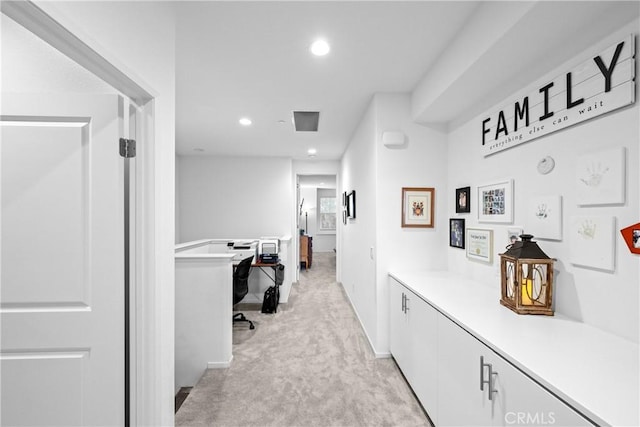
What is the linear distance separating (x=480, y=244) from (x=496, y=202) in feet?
1.26

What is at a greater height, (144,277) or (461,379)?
(144,277)

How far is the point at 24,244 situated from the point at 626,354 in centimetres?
245

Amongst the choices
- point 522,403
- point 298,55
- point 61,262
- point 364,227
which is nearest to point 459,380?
point 522,403

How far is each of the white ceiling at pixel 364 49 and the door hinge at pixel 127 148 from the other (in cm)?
95

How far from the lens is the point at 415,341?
1.99 meters

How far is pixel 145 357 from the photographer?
1255 mm

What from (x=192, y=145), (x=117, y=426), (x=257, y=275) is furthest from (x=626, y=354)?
(x=192, y=145)

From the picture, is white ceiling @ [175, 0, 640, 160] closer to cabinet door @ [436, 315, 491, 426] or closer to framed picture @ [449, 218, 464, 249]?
framed picture @ [449, 218, 464, 249]

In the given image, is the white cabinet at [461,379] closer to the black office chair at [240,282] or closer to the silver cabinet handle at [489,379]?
the silver cabinet handle at [489,379]

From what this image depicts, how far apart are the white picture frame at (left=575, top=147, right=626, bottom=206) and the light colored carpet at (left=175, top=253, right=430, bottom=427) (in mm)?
1656

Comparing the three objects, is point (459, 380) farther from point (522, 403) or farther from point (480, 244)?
point (480, 244)

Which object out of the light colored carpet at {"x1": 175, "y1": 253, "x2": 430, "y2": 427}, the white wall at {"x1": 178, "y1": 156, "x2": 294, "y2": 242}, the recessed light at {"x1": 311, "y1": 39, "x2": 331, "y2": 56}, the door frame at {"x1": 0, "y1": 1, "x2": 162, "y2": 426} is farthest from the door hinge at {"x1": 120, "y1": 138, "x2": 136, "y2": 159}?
A: the white wall at {"x1": 178, "y1": 156, "x2": 294, "y2": 242}

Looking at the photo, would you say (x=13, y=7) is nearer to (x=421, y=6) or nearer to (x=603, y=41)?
(x=421, y=6)

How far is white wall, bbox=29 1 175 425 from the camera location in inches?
39.6
